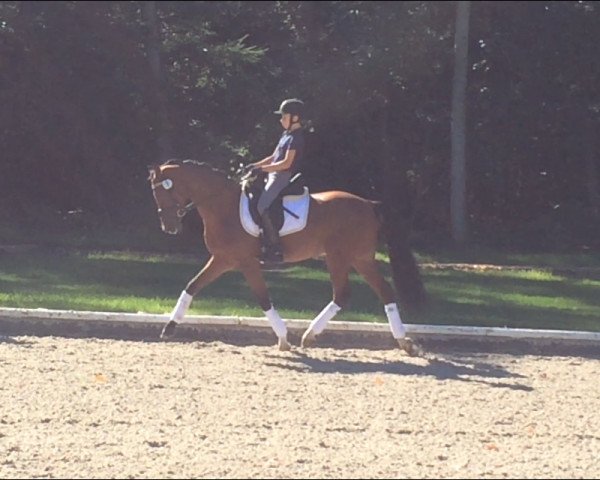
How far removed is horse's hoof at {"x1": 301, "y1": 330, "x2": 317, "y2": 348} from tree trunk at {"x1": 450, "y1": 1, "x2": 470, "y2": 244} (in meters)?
9.46

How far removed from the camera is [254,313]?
1260 cm

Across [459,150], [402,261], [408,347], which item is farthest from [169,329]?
[459,150]

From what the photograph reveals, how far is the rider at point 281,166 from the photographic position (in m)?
10.4

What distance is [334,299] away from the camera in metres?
10.9

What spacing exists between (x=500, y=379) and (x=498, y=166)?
625 inches

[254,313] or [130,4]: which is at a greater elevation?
[130,4]

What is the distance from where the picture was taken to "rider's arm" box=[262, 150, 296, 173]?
34.0ft

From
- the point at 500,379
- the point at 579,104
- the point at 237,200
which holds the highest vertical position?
the point at 579,104

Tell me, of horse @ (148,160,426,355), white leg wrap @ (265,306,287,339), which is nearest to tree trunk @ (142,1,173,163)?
horse @ (148,160,426,355)

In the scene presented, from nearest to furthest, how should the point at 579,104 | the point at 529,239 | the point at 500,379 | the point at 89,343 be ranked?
the point at 500,379 → the point at 89,343 → the point at 579,104 → the point at 529,239

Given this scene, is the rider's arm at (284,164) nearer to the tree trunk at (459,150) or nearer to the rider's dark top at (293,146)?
the rider's dark top at (293,146)

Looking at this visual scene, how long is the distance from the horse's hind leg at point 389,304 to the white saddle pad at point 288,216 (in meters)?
0.75

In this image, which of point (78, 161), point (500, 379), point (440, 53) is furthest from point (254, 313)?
point (78, 161)

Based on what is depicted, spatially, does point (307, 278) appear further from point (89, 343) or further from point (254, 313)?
point (89, 343)
